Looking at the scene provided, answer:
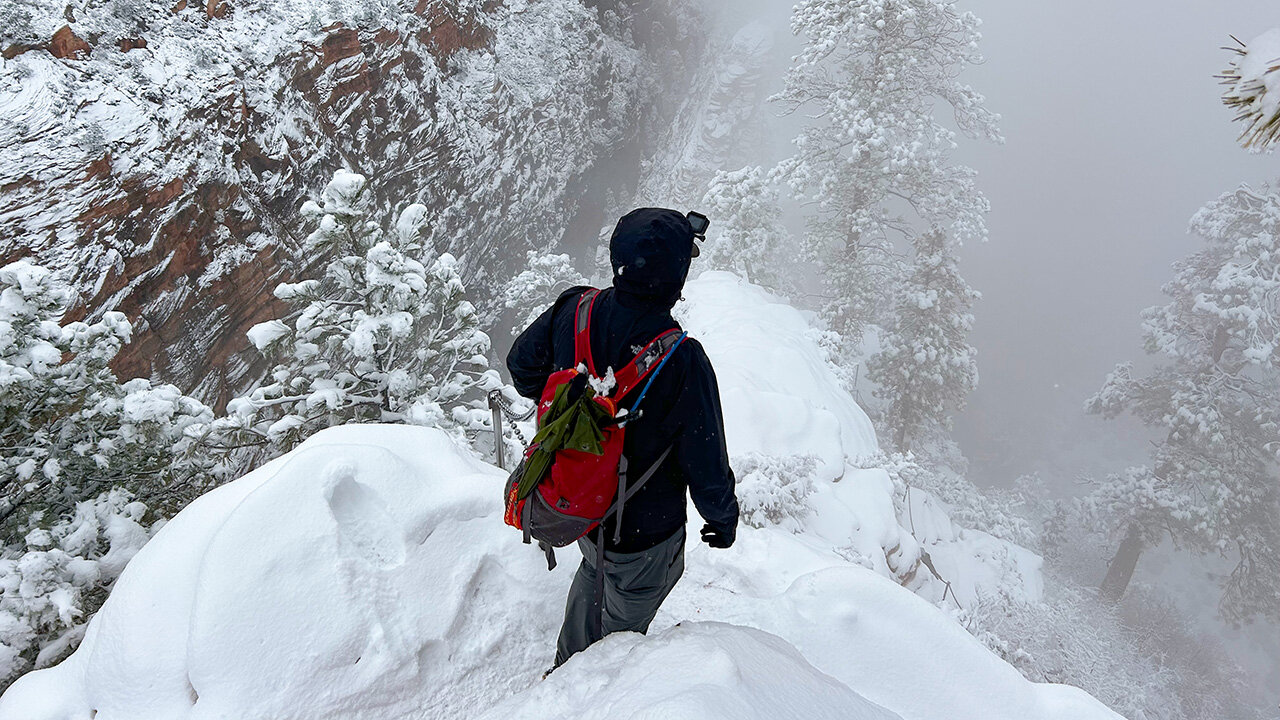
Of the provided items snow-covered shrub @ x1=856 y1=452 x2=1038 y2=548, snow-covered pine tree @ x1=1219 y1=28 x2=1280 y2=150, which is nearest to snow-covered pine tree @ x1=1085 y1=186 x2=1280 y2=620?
snow-covered shrub @ x1=856 y1=452 x2=1038 y2=548

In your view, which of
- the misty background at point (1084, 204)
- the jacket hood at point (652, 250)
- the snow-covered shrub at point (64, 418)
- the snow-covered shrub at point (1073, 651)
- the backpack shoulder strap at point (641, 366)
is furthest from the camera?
the misty background at point (1084, 204)

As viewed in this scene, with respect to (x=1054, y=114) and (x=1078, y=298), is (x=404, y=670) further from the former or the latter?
(x=1054, y=114)

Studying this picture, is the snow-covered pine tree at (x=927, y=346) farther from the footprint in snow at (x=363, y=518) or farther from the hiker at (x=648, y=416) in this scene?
the footprint in snow at (x=363, y=518)

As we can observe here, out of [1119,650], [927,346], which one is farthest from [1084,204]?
[1119,650]

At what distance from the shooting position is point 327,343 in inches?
247

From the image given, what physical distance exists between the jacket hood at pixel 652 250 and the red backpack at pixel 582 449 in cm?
20

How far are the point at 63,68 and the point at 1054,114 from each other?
8513 cm

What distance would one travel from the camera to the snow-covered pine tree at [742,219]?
19.1m

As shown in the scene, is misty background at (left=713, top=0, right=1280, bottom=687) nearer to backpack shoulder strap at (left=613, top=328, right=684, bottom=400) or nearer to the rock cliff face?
backpack shoulder strap at (left=613, top=328, right=684, bottom=400)

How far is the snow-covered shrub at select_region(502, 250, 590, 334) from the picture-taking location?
16906mm

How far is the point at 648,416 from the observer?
215 cm

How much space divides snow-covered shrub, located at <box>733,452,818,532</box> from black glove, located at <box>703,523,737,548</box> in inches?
148

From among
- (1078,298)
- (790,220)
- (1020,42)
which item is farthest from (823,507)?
(1020,42)

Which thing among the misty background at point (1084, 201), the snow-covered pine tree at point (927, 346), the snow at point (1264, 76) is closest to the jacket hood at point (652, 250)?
the snow at point (1264, 76)
